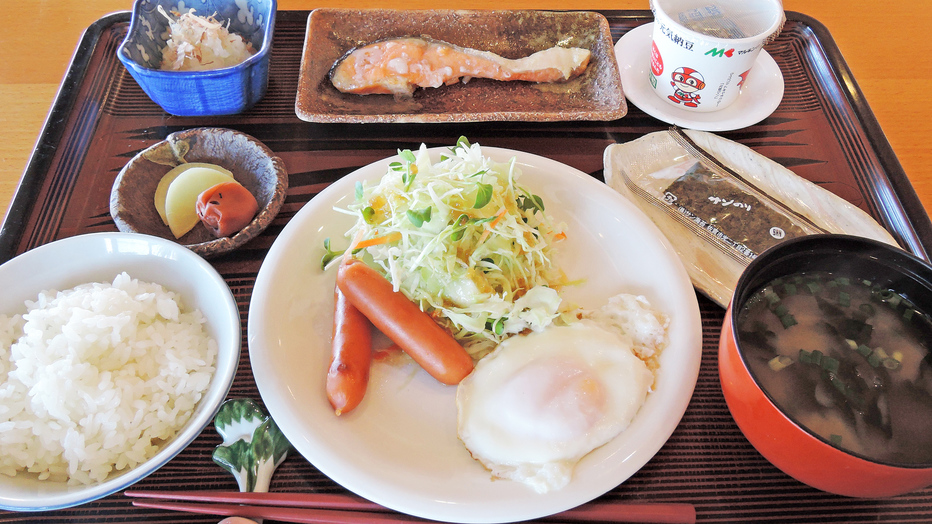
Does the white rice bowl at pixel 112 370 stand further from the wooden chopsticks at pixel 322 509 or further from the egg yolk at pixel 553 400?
the egg yolk at pixel 553 400

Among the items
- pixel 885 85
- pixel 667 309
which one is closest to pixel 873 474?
pixel 667 309

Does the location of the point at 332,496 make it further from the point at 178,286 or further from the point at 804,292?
the point at 804,292

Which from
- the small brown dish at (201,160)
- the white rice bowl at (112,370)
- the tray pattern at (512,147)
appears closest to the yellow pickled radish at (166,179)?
the small brown dish at (201,160)

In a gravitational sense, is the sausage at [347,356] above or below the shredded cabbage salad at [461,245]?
below

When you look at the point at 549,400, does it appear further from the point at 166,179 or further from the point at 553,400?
the point at 166,179

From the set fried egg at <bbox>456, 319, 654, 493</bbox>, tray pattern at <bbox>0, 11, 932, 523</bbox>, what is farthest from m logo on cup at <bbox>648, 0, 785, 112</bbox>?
fried egg at <bbox>456, 319, 654, 493</bbox>

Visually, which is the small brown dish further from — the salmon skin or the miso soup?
the miso soup

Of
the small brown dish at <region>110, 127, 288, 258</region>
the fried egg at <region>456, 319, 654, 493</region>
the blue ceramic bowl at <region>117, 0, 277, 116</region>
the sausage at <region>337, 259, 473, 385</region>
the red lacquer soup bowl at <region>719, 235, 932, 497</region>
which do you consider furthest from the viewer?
the blue ceramic bowl at <region>117, 0, 277, 116</region>
